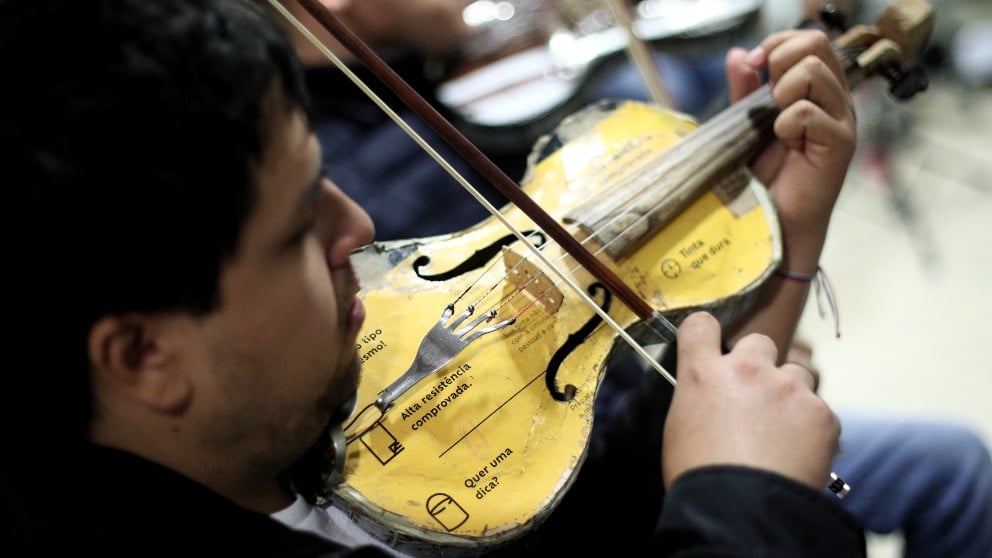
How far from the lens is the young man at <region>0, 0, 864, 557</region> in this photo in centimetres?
41

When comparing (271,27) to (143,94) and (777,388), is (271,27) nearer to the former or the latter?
(143,94)

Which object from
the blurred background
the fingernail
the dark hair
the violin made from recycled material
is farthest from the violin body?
the blurred background

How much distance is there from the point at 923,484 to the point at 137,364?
0.92 m

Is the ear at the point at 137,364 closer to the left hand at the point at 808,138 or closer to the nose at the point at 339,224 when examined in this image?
the nose at the point at 339,224

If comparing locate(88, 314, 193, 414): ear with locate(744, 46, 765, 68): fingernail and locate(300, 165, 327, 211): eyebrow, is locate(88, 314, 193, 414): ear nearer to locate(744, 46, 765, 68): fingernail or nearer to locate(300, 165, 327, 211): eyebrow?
locate(300, 165, 327, 211): eyebrow

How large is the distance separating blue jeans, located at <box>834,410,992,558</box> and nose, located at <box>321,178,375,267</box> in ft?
2.28

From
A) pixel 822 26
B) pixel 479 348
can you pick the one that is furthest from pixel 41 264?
pixel 822 26

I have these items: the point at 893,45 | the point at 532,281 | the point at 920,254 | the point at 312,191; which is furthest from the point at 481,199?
the point at 920,254

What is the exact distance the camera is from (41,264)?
42 centimetres

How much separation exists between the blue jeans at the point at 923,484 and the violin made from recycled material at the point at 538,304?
0.32 meters

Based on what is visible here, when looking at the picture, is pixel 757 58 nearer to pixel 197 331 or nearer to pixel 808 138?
pixel 808 138

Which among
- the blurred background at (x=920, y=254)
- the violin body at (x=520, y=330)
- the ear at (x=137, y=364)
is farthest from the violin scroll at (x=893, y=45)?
the ear at (x=137, y=364)

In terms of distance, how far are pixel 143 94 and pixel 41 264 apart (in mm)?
118

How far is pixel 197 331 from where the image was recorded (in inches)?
18.6
